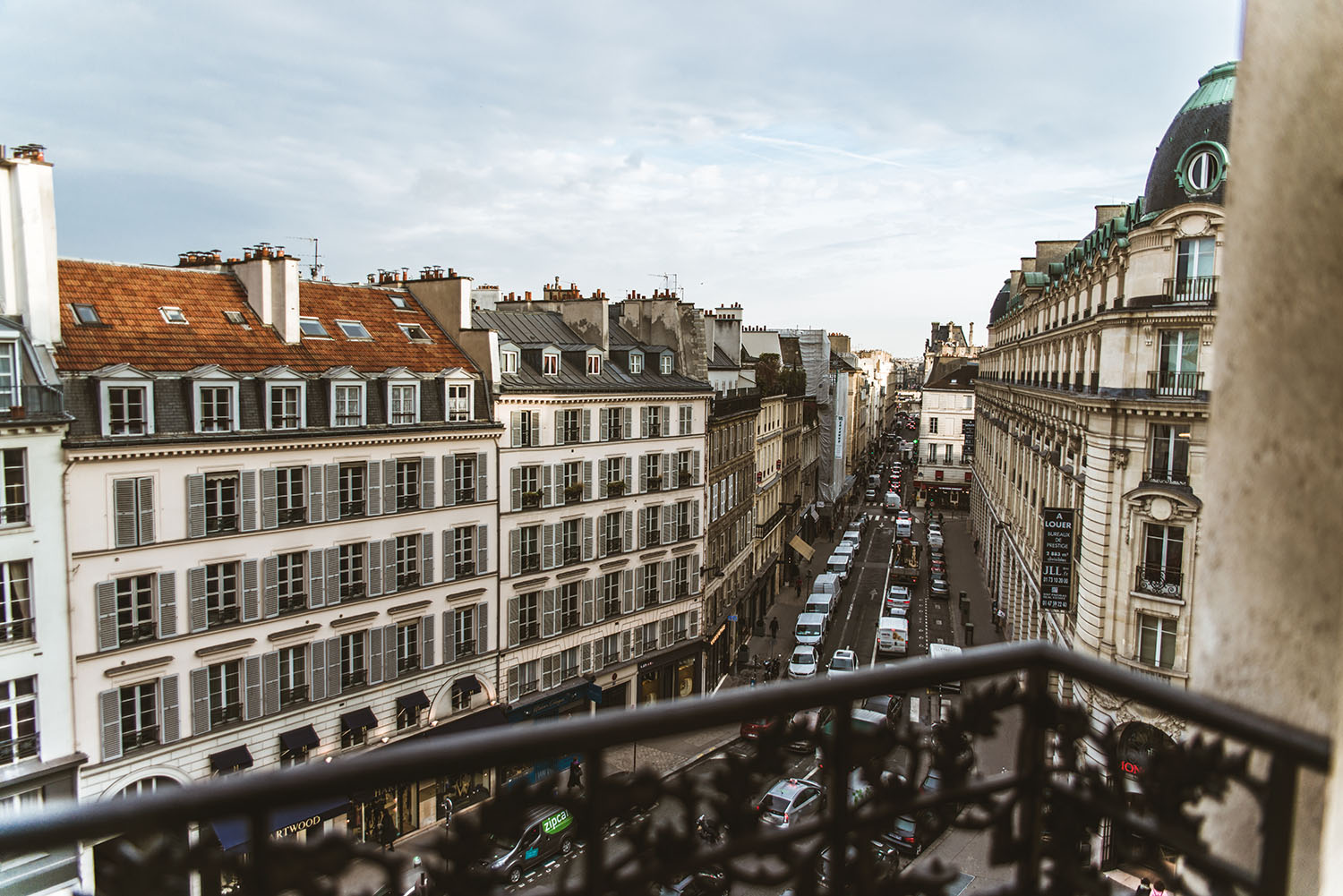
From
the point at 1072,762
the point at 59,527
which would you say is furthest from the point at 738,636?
the point at 1072,762

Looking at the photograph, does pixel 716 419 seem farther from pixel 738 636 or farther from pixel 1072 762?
pixel 1072 762

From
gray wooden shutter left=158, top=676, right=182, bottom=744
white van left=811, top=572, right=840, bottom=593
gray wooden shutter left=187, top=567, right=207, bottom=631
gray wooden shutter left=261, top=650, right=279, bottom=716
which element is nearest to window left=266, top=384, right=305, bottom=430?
gray wooden shutter left=187, top=567, right=207, bottom=631

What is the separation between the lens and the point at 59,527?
20.4m

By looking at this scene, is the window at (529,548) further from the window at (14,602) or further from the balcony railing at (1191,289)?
the balcony railing at (1191,289)

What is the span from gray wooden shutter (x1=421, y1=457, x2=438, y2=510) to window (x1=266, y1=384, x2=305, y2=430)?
4.10 metres

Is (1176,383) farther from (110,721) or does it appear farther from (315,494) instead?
(110,721)

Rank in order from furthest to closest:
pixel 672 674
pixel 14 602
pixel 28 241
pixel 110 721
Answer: pixel 672 674, pixel 110 721, pixel 28 241, pixel 14 602

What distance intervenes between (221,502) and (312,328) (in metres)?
6.69

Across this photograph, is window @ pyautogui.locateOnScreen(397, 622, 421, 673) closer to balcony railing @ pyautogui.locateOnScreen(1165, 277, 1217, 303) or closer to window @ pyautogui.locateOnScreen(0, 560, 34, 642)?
window @ pyautogui.locateOnScreen(0, 560, 34, 642)

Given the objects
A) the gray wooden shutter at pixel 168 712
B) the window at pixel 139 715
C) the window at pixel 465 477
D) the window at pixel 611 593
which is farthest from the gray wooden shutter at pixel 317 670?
the window at pixel 611 593

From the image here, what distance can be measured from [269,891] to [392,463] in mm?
25572

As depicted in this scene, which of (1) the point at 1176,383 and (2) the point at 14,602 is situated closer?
(2) the point at 14,602

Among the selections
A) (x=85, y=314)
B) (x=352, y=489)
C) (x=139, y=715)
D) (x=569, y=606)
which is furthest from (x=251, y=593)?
(x=569, y=606)

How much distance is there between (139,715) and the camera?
22.1 meters
